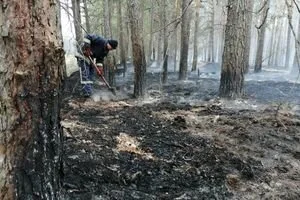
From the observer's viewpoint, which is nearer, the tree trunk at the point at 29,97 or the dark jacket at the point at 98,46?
the tree trunk at the point at 29,97

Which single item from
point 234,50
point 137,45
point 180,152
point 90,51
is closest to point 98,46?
point 90,51

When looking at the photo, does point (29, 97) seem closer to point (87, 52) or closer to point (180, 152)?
point (180, 152)

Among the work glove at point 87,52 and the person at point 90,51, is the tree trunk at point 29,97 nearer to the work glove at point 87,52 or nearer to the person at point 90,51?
the person at point 90,51

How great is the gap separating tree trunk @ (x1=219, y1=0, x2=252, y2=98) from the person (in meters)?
2.87

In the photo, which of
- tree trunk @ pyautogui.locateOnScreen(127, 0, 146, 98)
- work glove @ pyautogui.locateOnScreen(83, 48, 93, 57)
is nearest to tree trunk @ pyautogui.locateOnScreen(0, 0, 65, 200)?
tree trunk @ pyautogui.locateOnScreen(127, 0, 146, 98)

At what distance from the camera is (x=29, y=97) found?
6.38 feet

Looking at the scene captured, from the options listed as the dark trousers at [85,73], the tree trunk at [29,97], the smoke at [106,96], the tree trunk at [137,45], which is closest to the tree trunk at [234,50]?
the tree trunk at [137,45]

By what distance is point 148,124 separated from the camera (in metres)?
6.30

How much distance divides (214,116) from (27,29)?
224 inches

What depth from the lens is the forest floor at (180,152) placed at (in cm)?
356

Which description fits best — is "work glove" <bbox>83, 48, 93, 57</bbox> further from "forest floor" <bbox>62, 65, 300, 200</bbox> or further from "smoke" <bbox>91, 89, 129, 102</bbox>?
"forest floor" <bbox>62, 65, 300, 200</bbox>

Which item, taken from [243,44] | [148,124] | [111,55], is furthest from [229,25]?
[111,55]

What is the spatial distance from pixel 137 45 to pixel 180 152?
5.10 meters

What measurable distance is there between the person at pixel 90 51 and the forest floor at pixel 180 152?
4.49ft
